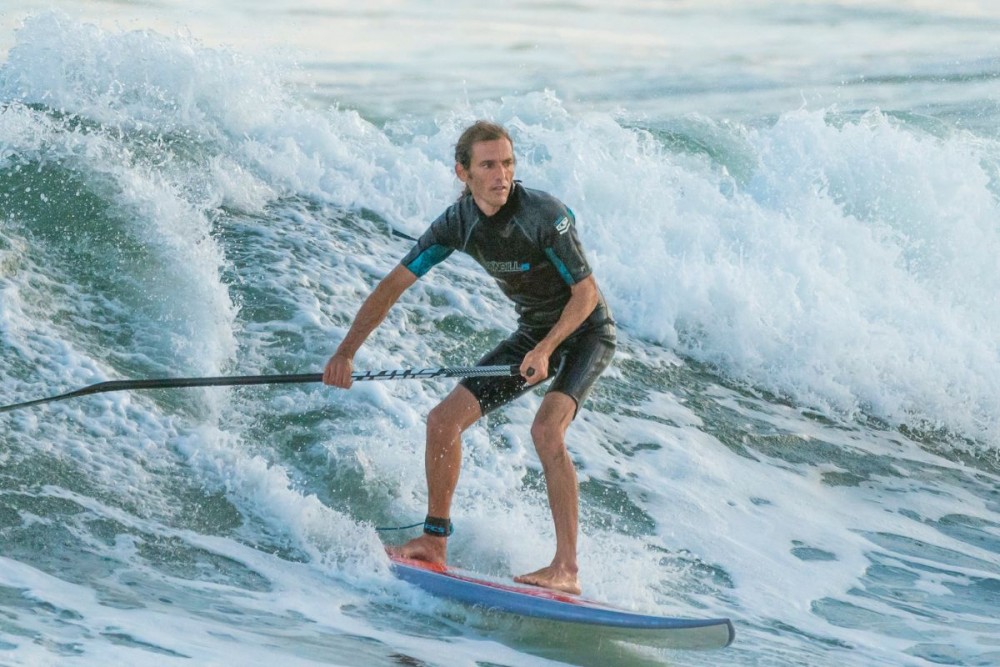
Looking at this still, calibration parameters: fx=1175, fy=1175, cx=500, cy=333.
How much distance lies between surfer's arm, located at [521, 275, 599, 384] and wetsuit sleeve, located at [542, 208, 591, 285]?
41 millimetres

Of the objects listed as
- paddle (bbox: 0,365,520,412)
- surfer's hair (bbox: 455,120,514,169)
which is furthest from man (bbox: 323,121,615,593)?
paddle (bbox: 0,365,520,412)

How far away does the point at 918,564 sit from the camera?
6250mm

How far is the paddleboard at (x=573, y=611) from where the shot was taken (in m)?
4.14

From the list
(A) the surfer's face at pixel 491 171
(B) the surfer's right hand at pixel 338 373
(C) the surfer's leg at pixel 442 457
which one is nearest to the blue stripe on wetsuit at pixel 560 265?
(A) the surfer's face at pixel 491 171

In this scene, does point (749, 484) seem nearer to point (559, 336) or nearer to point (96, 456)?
point (559, 336)

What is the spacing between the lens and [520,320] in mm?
4824

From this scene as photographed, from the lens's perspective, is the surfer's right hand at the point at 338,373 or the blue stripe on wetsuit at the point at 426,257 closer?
the surfer's right hand at the point at 338,373

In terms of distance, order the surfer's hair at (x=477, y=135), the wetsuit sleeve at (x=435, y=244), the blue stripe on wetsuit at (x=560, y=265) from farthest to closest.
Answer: the wetsuit sleeve at (x=435, y=244) < the blue stripe on wetsuit at (x=560, y=265) < the surfer's hair at (x=477, y=135)

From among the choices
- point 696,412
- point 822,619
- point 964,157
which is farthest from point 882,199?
point 822,619

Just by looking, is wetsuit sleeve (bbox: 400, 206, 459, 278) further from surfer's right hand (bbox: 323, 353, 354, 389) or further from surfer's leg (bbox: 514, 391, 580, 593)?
surfer's leg (bbox: 514, 391, 580, 593)

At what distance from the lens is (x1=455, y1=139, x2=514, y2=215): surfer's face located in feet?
14.4

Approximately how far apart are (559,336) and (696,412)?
4090 millimetres

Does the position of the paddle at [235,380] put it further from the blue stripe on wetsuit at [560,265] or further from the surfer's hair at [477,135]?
the surfer's hair at [477,135]

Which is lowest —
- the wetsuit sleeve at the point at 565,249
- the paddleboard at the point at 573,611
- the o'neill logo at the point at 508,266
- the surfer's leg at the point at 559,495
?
the paddleboard at the point at 573,611
